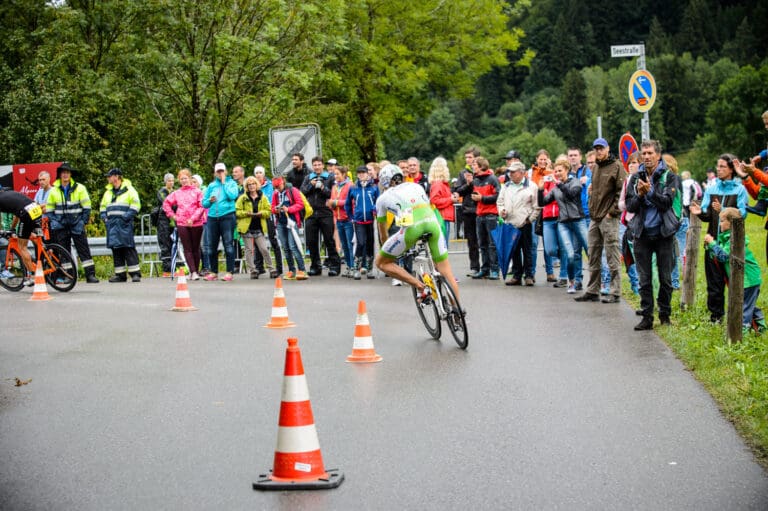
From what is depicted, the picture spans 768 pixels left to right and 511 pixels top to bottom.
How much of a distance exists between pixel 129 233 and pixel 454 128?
12262 centimetres

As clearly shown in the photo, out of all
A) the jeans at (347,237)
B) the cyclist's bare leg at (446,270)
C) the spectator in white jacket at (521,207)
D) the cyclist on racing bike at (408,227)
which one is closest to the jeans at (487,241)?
the spectator in white jacket at (521,207)

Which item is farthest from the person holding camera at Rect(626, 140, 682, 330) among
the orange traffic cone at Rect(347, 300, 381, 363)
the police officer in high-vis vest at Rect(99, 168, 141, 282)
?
the police officer in high-vis vest at Rect(99, 168, 141, 282)

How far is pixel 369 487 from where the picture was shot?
5.89 m

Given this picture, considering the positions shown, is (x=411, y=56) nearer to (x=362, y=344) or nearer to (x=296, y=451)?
(x=362, y=344)

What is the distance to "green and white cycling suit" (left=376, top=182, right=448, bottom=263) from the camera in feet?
38.7

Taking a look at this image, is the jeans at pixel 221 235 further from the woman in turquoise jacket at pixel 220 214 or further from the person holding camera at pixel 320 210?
the person holding camera at pixel 320 210

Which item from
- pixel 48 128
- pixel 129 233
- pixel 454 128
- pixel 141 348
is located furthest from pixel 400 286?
pixel 454 128

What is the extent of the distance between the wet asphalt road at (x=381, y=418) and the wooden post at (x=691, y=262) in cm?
81

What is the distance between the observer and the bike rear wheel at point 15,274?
1848cm

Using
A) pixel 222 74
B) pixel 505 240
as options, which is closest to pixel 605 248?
pixel 505 240

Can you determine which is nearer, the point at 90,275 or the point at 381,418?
the point at 381,418

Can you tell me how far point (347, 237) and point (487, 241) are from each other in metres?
2.85

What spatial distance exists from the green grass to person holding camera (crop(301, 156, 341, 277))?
812 centimetres

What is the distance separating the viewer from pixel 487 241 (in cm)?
1873
